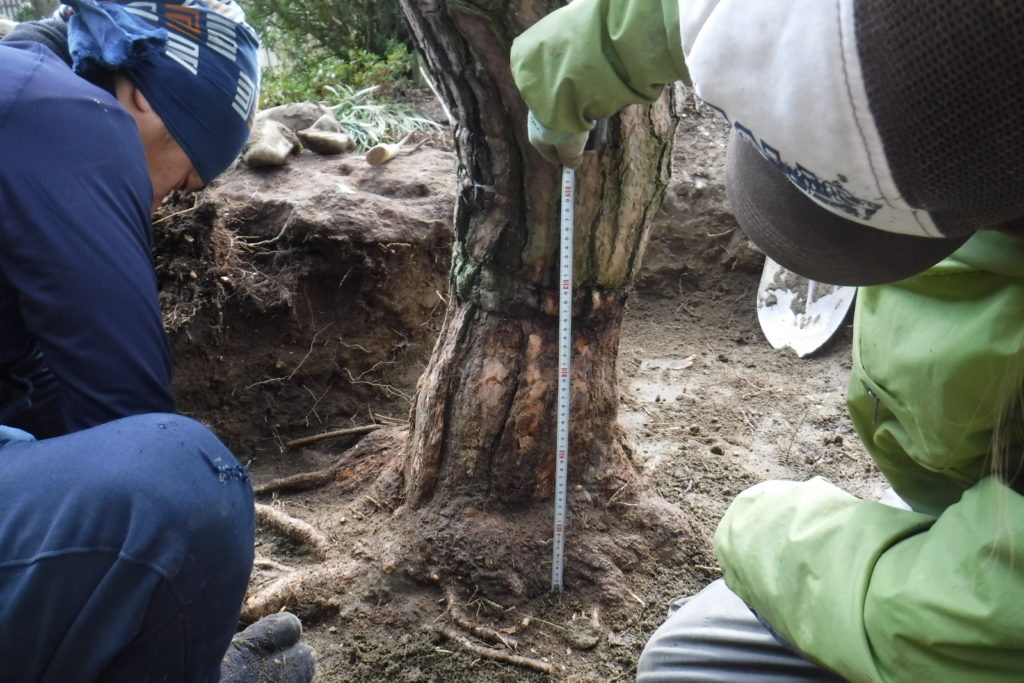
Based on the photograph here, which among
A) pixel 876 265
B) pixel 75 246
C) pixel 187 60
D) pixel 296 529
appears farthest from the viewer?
pixel 296 529

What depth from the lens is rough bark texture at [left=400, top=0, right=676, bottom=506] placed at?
6.66ft

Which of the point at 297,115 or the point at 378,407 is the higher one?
the point at 297,115

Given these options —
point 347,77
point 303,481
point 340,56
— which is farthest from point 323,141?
point 340,56

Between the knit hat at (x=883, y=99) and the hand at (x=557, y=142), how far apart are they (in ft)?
2.28

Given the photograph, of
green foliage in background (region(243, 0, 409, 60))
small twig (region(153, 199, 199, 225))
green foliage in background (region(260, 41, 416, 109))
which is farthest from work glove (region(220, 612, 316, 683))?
green foliage in background (region(243, 0, 409, 60))

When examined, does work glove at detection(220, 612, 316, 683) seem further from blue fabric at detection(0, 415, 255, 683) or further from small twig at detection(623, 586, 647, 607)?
small twig at detection(623, 586, 647, 607)

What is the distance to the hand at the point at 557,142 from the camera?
1661mm

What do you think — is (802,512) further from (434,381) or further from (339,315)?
(339,315)

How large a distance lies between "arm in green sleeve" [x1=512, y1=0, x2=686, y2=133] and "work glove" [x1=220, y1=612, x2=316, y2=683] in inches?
53.4

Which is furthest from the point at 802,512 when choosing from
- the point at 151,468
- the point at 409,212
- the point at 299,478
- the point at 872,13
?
the point at 409,212

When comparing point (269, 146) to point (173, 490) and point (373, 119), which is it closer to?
point (373, 119)

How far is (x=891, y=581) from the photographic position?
3.73 ft

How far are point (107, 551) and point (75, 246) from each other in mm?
515

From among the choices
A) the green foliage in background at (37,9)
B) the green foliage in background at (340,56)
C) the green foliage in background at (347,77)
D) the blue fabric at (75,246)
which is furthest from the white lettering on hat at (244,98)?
the green foliage in background at (37,9)
